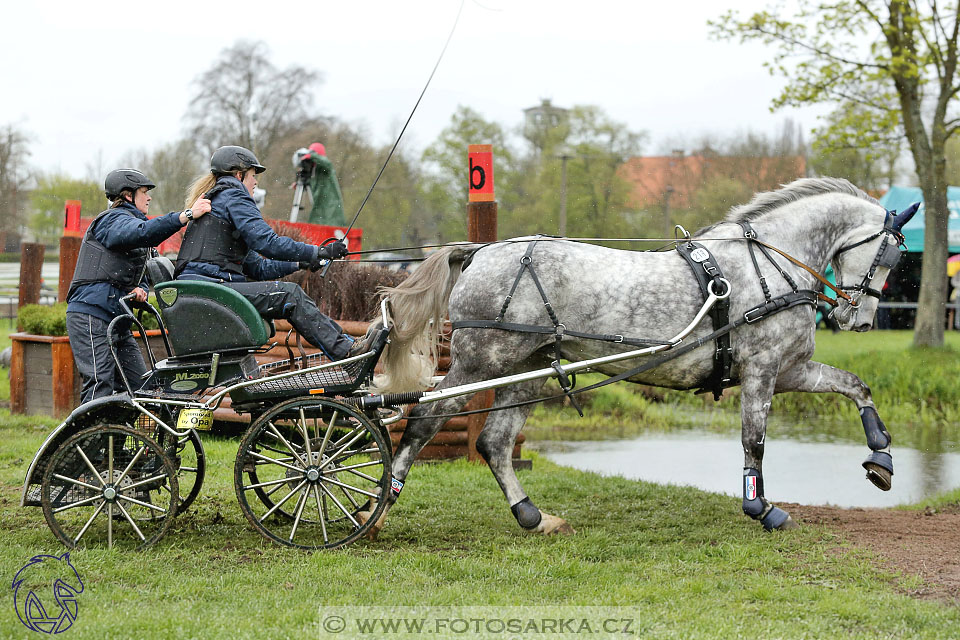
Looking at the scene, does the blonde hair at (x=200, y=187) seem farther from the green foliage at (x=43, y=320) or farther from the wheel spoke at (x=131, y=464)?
the green foliage at (x=43, y=320)

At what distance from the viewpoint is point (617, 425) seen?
11.8 m

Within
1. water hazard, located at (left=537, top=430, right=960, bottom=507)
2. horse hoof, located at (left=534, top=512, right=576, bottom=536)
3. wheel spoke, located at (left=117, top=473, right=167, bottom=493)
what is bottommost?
water hazard, located at (left=537, top=430, right=960, bottom=507)

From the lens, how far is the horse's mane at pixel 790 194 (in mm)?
5652

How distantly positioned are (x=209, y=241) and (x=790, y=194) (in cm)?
351

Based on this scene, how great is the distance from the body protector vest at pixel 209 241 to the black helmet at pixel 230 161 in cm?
12

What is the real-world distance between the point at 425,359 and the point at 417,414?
1.12 ft

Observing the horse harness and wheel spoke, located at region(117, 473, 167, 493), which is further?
the horse harness

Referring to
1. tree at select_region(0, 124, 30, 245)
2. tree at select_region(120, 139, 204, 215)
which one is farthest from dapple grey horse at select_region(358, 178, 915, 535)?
tree at select_region(0, 124, 30, 245)

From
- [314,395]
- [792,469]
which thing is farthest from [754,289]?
[792,469]

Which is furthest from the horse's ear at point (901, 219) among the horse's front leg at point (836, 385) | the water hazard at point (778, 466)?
the water hazard at point (778, 466)

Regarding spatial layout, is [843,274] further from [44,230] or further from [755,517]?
[44,230]

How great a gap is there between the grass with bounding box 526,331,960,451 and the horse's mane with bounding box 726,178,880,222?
17.7 feet

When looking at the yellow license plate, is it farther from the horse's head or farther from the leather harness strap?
the horse's head

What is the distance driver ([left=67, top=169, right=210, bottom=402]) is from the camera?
4996mm
